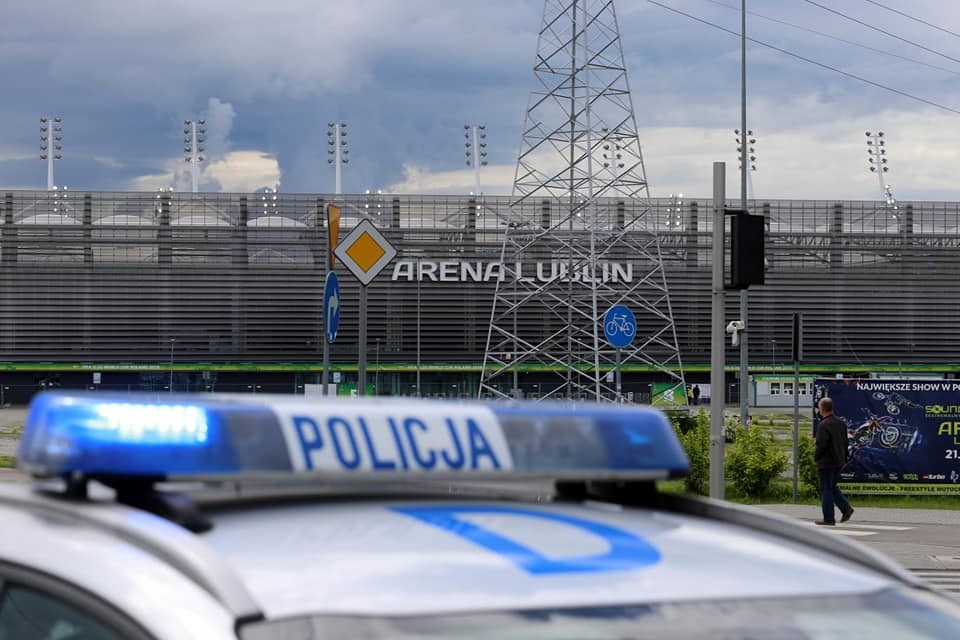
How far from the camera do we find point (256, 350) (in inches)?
3051

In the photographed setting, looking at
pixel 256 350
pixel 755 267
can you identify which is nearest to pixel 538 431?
pixel 755 267

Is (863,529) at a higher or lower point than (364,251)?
lower

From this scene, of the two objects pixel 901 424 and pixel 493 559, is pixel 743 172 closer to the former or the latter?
pixel 901 424

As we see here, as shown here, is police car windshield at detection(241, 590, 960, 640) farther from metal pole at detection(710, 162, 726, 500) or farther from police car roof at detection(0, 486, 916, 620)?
metal pole at detection(710, 162, 726, 500)

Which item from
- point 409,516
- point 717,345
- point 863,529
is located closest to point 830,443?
point 863,529

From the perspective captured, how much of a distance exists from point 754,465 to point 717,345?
834 centimetres

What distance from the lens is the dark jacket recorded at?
15602 mm

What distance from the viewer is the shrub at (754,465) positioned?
65.4 ft

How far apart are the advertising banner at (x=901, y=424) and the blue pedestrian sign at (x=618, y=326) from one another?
9.51 feet

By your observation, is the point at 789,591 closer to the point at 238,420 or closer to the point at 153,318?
the point at 238,420

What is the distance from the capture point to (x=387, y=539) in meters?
1.70

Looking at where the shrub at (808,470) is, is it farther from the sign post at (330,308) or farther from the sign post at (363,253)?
the sign post at (363,253)

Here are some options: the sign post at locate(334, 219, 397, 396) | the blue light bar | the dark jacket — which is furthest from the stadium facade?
the blue light bar

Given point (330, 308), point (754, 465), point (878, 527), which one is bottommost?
point (878, 527)
